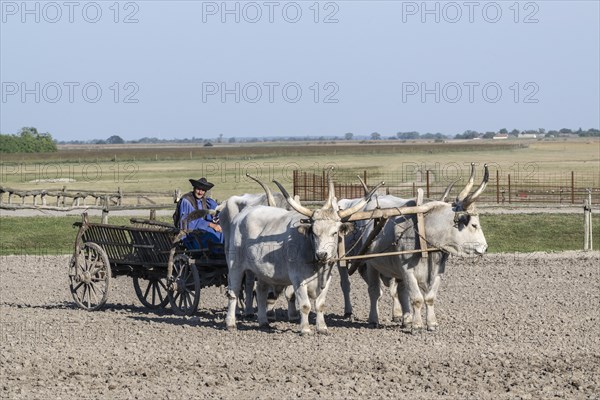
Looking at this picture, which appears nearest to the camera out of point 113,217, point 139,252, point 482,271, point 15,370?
point 15,370

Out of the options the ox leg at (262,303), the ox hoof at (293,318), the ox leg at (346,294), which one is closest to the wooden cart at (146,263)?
the ox leg at (262,303)

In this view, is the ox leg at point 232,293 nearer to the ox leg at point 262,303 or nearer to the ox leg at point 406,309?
the ox leg at point 262,303

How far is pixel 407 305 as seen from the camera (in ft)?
47.3

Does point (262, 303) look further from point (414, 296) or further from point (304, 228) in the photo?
point (414, 296)

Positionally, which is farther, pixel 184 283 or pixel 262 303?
pixel 184 283

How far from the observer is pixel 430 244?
14.0 meters

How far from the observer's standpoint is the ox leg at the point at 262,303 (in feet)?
47.0

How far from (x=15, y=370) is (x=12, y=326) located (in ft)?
10.6

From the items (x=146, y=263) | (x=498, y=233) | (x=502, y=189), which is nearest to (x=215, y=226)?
(x=146, y=263)

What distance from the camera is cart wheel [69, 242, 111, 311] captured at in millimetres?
16094

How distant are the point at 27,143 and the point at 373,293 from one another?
4696 inches

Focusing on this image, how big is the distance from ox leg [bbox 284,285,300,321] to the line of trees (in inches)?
4376

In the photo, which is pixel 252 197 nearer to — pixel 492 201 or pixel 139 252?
pixel 139 252

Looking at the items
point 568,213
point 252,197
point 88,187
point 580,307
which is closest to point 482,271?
point 580,307
